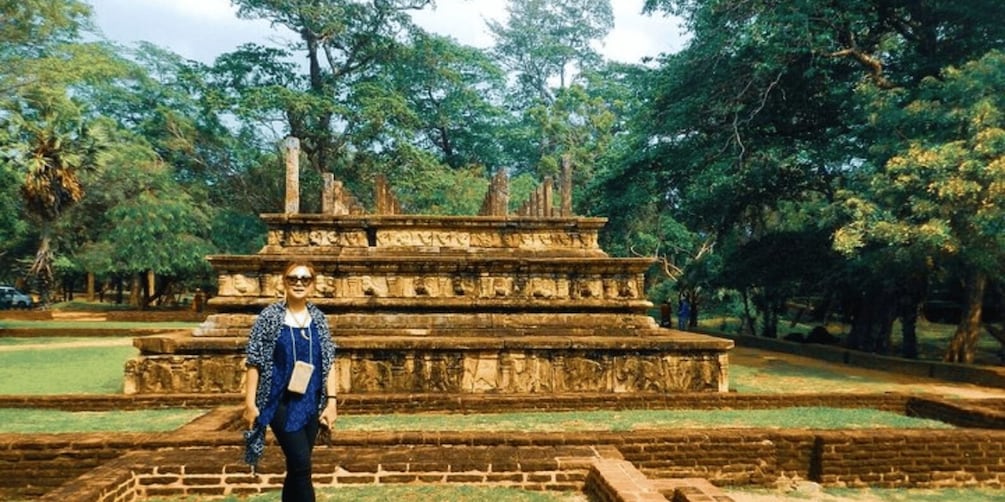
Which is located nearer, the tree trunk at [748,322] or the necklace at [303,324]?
the necklace at [303,324]

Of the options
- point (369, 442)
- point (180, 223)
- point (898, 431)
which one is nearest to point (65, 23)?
point (180, 223)

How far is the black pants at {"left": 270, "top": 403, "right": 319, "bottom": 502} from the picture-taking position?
11.0 ft

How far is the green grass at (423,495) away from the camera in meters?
4.22

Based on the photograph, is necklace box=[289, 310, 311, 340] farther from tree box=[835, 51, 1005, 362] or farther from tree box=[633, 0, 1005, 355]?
tree box=[633, 0, 1005, 355]

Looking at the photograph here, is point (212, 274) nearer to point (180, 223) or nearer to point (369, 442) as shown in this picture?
point (180, 223)

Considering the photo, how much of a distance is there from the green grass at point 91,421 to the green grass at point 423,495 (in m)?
2.57

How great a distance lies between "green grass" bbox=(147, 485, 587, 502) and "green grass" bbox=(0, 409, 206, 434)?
2.57 metres

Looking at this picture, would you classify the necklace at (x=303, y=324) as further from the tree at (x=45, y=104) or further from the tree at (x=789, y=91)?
the tree at (x=45, y=104)

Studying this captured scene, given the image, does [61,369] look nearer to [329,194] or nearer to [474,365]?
[329,194]

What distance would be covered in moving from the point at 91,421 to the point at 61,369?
519 centimetres

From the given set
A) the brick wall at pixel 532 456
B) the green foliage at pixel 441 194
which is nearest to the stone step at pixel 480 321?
the brick wall at pixel 532 456

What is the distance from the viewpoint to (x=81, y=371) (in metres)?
10.5

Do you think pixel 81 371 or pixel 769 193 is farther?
pixel 769 193

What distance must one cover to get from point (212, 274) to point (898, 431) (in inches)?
1093
